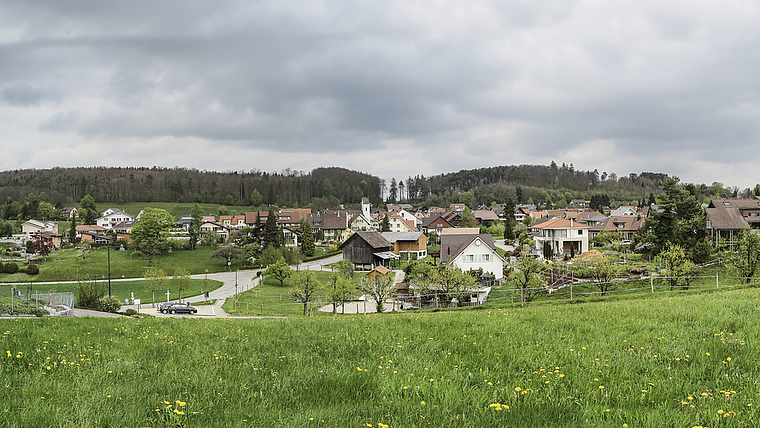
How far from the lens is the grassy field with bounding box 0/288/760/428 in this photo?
4.03 metres

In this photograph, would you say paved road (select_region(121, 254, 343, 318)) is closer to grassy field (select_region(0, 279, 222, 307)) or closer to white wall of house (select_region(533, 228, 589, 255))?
grassy field (select_region(0, 279, 222, 307))

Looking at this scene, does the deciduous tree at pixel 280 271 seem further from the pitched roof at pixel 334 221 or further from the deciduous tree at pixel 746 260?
the pitched roof at pixel 334 221

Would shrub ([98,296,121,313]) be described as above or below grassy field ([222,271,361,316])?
above

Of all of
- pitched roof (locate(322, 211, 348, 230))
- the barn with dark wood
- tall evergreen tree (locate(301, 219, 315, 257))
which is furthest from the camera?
pitched roof (locate(322, 211, 348, 230))

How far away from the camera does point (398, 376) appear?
521 centimetres

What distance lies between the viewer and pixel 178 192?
183625 millimetres

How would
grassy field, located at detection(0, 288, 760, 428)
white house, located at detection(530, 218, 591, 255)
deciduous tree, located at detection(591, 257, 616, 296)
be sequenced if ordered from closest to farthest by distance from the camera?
grassy field, located at detection(0, 288, 760, 428), deciduous tree, located at detection(591, 257, 616, 296), white house, located at detection(530, 218, 591, 255)

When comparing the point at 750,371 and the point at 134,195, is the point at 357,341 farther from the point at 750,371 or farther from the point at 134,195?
the point at 134,195

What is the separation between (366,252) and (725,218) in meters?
48.6

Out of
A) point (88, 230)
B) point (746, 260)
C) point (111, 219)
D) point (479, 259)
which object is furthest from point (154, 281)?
point (111, 219)

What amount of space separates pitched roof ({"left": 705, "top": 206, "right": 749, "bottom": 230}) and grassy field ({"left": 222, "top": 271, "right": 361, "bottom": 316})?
140ft

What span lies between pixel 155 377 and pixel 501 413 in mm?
4206

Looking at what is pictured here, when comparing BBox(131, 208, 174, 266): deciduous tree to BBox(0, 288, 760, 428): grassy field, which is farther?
BBox(131, 208, 174, 266): deciduous tree

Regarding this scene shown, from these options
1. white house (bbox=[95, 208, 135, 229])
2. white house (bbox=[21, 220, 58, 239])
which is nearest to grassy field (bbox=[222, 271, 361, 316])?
white house (bbox=[21, 220, 58, 239])
